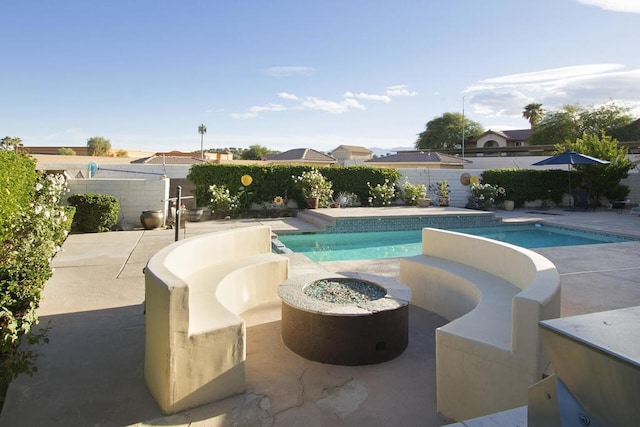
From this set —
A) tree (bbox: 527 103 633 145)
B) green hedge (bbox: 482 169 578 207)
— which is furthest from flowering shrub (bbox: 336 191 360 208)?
tree (bbox: 527 103 633 145)

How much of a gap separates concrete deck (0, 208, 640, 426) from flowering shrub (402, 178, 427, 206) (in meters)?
10.1

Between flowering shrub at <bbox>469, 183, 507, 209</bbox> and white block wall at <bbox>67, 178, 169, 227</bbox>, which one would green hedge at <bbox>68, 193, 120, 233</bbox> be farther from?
flowering shrub at <bbox>469, 183, 507, 209</bbox>

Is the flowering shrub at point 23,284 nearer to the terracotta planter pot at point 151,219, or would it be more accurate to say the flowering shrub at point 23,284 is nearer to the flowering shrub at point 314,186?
the terracotta planter pot at point 151,219

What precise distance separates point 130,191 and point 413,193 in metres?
10.3

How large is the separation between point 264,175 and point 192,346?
12140 millimetres

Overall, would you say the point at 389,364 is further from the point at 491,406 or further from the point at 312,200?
the point at 312,200

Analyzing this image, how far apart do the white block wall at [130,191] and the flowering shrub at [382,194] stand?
7896mm

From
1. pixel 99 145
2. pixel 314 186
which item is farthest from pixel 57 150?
pixel 314 186

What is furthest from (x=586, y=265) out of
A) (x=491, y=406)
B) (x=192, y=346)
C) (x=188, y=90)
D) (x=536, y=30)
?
(x=188, y=90)

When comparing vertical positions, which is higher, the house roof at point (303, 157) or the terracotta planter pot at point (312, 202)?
the house roof at point (303, 157)

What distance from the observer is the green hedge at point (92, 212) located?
9961mm

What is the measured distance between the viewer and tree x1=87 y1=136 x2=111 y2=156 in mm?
46344

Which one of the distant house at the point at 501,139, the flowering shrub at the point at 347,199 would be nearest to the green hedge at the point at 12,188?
the flowering shrub at the point at 347,199

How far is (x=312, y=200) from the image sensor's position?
14.3m
